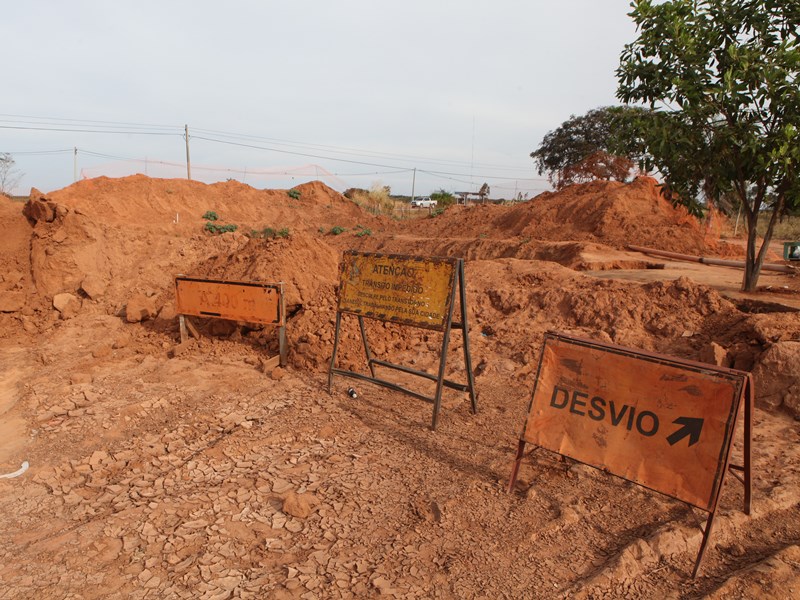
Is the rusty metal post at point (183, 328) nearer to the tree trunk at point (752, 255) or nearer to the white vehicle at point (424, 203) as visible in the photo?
the tree trunk at point (752, 255)

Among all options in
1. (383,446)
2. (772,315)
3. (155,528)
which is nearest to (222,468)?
(155,528)

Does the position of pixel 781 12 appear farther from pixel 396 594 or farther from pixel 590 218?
pixel 590 218

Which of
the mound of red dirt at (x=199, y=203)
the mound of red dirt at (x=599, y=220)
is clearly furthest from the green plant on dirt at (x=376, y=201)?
the mound of red dirt at (x=599, y=220)

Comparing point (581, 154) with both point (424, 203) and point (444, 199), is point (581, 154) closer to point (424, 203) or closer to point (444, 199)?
point (444, 199)

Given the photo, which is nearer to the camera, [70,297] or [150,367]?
[150,367]

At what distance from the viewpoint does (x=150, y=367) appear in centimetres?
651

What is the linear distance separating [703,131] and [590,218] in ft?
35.2

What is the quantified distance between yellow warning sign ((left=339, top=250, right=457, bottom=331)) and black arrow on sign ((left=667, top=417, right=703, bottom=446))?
2091 millimetres

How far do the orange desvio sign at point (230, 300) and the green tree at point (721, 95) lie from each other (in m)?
6.29

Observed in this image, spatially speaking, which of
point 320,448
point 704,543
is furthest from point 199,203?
point 704,543

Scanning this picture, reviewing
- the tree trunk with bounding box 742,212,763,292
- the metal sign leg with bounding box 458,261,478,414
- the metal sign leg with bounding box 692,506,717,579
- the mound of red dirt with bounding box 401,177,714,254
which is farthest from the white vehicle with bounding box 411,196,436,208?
the metal sign leg with bounding box 692,506,717,579

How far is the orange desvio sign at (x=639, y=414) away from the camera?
114 inches

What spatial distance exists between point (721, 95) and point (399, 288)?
6.14 m

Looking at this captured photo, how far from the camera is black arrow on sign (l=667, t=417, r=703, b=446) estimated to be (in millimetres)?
2951
